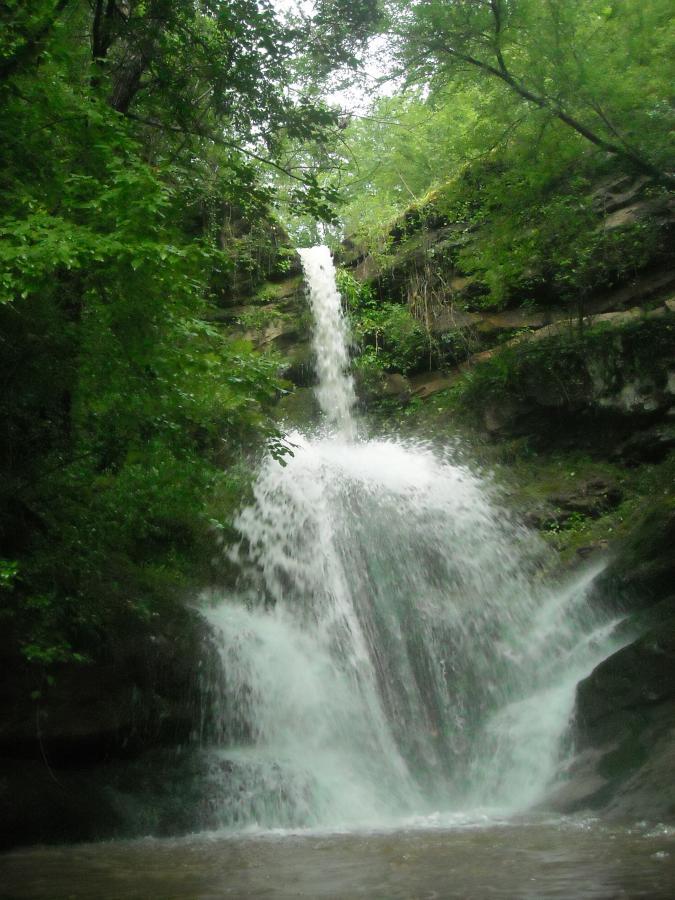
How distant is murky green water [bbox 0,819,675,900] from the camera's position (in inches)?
128

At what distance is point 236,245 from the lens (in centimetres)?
1608

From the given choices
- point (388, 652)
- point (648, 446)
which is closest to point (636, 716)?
point (388, 652)

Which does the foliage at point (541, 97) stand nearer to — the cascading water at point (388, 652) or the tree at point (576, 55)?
the tree at point (576, 55)

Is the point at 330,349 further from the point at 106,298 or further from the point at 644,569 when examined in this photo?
the point at 106,298

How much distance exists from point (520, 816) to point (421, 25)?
8039mm

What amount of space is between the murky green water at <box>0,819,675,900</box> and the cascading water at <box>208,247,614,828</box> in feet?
4.13

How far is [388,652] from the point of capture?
8.50m

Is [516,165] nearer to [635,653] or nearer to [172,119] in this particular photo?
[172,119]

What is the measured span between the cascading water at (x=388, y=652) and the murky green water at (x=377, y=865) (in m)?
1.26

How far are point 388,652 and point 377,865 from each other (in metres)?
4.44

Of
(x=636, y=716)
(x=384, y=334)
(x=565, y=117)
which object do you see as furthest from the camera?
(x=384, y=334)

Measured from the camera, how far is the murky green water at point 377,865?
325 cm

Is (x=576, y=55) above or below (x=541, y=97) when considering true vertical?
above

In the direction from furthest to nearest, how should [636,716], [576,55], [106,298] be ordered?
1. [576,55]
2. [636,716]
3. [106,298]
